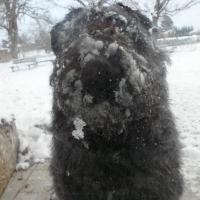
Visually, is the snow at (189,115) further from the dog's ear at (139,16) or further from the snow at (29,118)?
the snow at (29,118)

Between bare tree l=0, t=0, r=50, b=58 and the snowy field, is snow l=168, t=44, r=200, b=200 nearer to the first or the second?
the snowy field

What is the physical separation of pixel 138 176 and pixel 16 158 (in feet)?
10.6

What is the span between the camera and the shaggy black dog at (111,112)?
7.95 ft

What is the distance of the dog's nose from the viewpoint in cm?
236

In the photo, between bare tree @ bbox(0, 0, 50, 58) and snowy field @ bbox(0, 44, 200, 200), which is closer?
snowy field @ bbox(0, 44, 200, 200)

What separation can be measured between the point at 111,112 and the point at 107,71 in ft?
0.91

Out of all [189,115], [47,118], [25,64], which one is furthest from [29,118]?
[25,64]

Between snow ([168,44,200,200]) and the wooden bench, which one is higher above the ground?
snow ([168,44,200,200])

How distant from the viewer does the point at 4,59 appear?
1425 inches

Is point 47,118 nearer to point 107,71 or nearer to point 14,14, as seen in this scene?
point 107,71

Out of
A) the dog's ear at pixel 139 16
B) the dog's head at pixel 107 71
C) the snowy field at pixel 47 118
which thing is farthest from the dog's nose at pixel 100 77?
the snowy field at pixel 47 118

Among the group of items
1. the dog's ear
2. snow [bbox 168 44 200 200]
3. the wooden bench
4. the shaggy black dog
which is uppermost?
the dog's ear

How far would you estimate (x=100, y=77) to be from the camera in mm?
2361

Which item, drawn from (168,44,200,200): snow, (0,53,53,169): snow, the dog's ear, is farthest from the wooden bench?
the dog's ear
